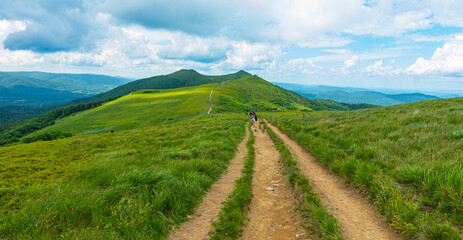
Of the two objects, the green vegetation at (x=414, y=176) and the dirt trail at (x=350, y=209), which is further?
the dirt trail at (x=350, y=209)

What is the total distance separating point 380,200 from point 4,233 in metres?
9.55

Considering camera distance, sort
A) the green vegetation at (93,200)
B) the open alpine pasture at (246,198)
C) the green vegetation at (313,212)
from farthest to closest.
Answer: the green vegetation at (313,212)
the open alpine pasture at (246,198)
the green vegetation at (93,200)

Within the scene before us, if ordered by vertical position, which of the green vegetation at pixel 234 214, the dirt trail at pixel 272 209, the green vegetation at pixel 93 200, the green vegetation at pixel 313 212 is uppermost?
the green vegetation at pixel 93 200

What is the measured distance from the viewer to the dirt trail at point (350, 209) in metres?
4.91

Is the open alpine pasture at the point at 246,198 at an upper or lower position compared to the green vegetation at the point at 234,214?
upper

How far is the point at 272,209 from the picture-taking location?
6.70 meters

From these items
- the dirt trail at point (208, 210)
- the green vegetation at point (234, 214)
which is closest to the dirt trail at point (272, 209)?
the green vegetation at point (234, 214)

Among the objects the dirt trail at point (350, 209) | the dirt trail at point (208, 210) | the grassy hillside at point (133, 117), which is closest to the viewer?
the dirt trail at point (350, 209)

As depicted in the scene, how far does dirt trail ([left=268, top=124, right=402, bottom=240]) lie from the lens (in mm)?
4914

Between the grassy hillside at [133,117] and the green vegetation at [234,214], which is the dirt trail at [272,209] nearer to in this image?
the green vegetation at [234,214]

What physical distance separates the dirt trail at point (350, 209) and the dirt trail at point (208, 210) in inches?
141

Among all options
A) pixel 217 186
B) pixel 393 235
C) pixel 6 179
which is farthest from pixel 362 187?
pixel 6 179

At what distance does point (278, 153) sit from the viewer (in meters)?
13.7

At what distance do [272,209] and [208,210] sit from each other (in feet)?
7.44
